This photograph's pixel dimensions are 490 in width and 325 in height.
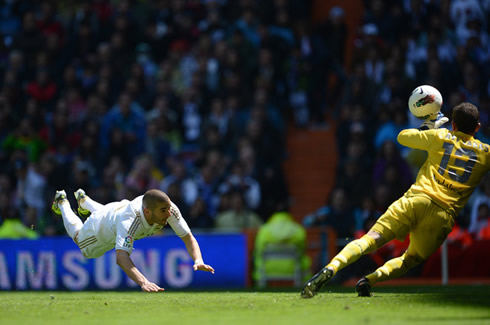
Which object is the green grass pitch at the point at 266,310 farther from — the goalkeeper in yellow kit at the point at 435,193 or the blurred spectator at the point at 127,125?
the blurred spectator at the point at 127,125

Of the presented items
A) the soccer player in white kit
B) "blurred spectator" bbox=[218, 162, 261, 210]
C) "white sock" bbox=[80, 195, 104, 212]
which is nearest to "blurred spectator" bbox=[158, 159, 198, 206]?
"blurred spectator" bbox=[218, 162, 261, 210]

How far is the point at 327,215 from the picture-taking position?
1486cm

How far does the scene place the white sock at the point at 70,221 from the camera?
10164 millimetres

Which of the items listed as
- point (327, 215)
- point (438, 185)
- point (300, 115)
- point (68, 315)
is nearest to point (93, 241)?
point (68, 315)

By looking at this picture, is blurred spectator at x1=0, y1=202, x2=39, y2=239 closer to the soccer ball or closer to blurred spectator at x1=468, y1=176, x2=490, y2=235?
blurred spectator at x1=468, y1=176, x2=490, y2=235

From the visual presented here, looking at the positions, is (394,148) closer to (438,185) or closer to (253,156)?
(253,156)

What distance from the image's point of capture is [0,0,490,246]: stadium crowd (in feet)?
50.3

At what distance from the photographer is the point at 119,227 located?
29.8 feet

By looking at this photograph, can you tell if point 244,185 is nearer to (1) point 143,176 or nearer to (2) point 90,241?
(1) point 143,176

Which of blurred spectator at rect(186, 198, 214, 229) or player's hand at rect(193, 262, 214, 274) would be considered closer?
player's hand at rect(193, 262, 214, 274)

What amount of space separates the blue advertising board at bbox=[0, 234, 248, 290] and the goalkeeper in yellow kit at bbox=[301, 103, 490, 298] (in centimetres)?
581

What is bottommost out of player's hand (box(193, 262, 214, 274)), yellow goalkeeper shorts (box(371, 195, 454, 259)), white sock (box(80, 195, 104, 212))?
player's hand (box(193, 262, 214, 274))

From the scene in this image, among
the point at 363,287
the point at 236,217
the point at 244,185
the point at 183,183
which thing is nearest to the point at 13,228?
the point at 183,183

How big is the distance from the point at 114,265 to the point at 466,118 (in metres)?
7.70
